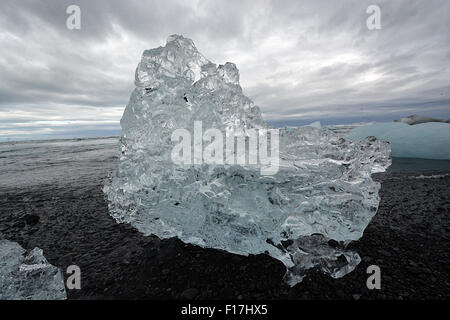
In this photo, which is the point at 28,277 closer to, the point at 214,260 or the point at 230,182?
the point at 214,260

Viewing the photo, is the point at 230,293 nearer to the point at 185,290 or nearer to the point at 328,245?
the point at 185,290

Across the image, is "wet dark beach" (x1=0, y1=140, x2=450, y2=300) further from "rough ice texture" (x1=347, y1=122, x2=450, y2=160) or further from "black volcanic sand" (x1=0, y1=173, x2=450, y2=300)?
"rough ice texture" (x1=347, y1=122, x2=450, y2=160)

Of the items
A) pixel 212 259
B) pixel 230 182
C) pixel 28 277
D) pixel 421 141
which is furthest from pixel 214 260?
pixel 421 141

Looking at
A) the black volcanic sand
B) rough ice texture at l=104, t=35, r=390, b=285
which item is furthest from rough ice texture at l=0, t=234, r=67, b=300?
rough ice texture at l=104, t=35, r=390, b=285

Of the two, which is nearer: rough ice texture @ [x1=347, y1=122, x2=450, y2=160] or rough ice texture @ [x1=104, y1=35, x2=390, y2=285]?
rough ice texture @ [x1=104, y1=35, x2=390, y2=285]
